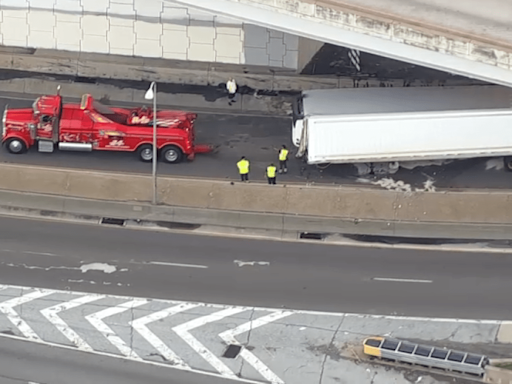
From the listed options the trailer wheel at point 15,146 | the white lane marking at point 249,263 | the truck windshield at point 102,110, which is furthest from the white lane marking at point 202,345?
the trailer wheel at point 15,146

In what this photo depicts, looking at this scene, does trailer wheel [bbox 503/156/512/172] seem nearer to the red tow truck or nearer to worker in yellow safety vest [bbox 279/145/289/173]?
worker in yellow safety vest [bbox 279/145/289/173]

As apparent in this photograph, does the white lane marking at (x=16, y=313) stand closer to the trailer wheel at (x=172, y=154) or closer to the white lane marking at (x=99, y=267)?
the white lane marking at (x=99, y=267)

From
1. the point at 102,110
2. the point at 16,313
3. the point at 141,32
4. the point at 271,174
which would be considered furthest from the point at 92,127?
the point at 16,313

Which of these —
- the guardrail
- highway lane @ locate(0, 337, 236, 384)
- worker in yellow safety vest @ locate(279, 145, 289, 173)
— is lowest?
highway lane @ locate(0, 337, 236, 384)

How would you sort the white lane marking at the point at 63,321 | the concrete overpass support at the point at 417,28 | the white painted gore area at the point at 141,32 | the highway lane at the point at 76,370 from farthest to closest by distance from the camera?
the white painted gore area at the point at 141,32 < the concrete overpass support at the point at 417,28 < the white lane marking at the point at 63,321 < the highway lane at the point at 76,370

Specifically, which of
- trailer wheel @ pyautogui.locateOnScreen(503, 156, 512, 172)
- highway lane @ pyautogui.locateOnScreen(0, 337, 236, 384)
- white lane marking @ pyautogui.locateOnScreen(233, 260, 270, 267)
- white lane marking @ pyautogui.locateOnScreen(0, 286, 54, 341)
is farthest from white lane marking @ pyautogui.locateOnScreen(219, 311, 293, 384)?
trailer wheel @ pyautogui.locateOnScreen(503, 156, 512, 172)

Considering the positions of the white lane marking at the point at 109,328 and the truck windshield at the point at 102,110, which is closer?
the white lane marking at the point at 109,328
